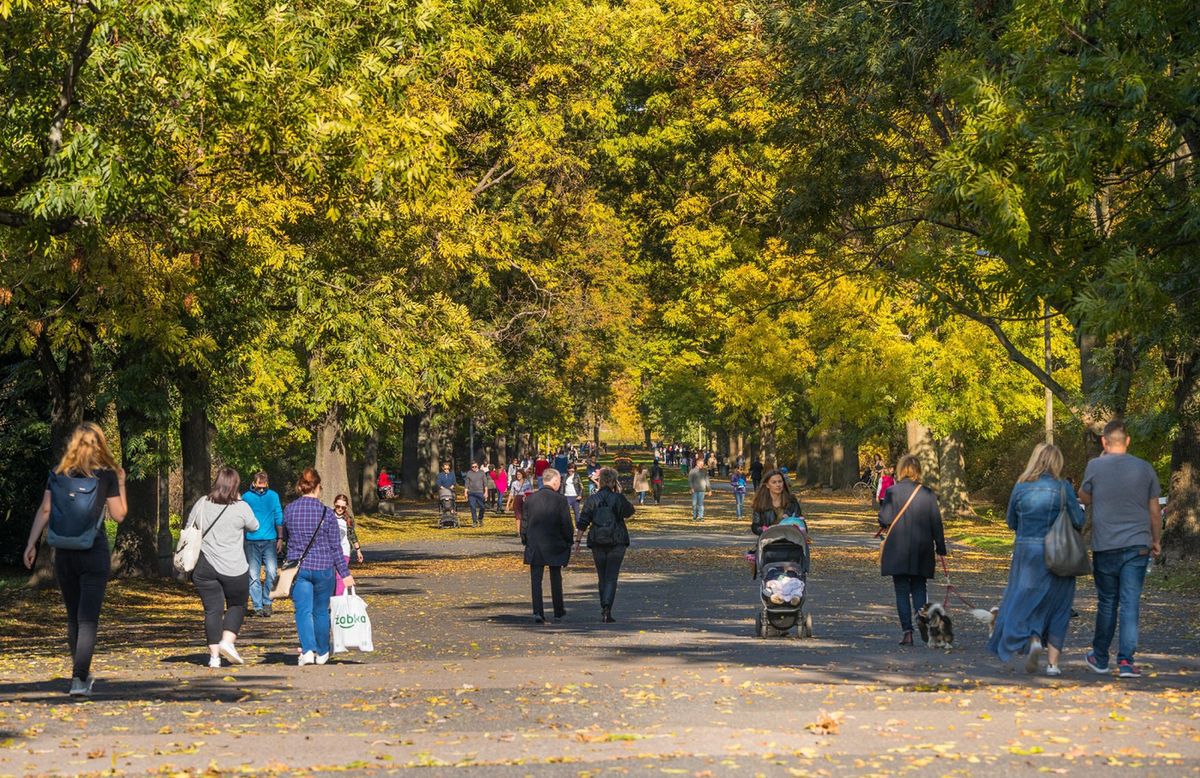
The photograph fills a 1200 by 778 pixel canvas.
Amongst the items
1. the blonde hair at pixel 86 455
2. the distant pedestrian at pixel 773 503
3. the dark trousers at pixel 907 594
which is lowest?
the dark trousers at pixel 907 594

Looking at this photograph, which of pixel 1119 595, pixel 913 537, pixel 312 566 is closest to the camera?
pixel 1119 595

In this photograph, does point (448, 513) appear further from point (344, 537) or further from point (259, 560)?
point (344, 537)

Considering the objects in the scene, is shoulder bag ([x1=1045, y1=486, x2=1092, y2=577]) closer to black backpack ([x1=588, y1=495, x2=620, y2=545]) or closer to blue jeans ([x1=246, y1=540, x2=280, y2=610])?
black backpack ([x1=588, y1=495, x2=620, y2=545])

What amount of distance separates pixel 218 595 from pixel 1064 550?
692cm

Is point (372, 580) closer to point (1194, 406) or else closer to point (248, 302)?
point (248, 302)

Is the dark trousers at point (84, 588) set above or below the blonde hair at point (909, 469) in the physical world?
below

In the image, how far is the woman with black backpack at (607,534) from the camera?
63.1 ft

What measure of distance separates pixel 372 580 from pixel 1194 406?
43.2 feet

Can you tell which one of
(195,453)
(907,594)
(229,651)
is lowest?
(229,651)

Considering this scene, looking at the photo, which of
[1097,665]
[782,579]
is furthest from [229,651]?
[1097,665]

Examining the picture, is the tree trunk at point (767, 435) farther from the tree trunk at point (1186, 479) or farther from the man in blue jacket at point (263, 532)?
the man in blue jacket at point (263, 532)

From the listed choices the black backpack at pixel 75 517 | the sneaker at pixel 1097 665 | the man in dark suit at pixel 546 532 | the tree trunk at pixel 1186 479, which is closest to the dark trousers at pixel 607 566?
the man in dark suit at pixel 546 532

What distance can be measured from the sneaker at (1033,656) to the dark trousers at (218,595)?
20.8 ft

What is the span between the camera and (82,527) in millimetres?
11867
